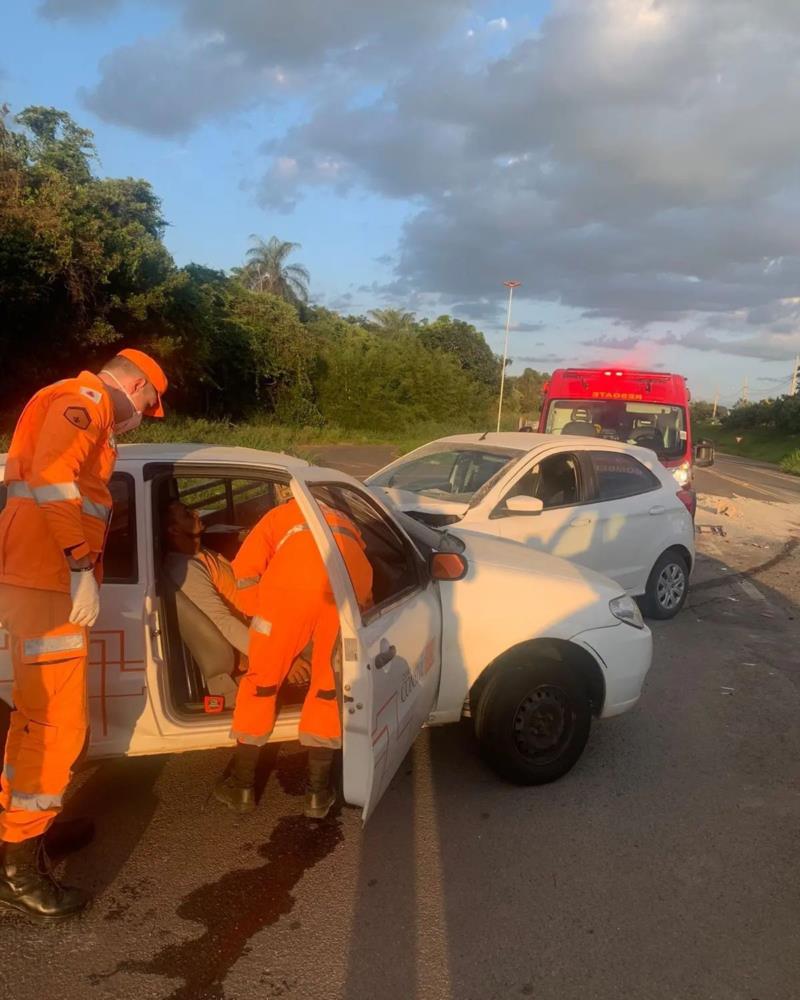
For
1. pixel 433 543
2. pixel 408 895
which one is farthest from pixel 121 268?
pixel 408 895

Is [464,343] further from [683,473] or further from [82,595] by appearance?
[82,595]

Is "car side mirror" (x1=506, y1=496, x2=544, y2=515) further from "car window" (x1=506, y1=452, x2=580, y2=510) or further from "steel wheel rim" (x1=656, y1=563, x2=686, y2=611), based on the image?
"steel wheel rim" (x1=656, y1=563, x2=686, y2=611)

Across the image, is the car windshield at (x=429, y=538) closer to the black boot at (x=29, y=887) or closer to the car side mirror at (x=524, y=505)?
the car side mirror at (x=524, y=505)

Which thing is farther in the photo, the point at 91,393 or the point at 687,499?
the point at 687,499

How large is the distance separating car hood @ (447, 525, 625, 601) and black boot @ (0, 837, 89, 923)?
2.24 meters

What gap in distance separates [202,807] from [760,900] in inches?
94.7

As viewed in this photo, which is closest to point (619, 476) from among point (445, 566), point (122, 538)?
point (445, 566)

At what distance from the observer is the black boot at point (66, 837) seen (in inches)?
128

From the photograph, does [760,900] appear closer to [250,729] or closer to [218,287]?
[250,729]

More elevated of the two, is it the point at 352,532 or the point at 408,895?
the point at 352,532

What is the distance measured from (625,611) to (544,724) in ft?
2.45

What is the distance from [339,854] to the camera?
335 cm

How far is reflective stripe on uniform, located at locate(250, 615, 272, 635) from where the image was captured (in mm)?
3221

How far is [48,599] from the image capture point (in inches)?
107
